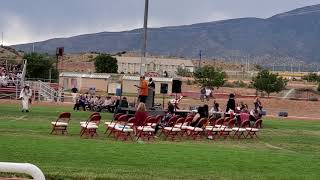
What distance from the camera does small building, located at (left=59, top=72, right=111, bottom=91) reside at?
82.8m

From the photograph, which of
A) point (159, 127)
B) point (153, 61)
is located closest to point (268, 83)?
point (159, 127)

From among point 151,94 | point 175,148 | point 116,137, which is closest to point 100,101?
point 151,94

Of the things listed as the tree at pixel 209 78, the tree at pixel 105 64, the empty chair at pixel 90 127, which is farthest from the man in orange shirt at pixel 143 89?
the tree at pixel 105 64

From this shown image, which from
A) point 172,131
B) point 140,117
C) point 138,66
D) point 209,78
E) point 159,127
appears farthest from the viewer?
point 138,66

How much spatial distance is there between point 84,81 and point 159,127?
203 ft

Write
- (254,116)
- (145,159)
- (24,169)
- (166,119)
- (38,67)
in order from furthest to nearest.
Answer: (38,67) → (254,116) → (166,119) → (145,159) → (24,169)

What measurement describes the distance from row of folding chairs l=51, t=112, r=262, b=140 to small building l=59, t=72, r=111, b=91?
56.5m

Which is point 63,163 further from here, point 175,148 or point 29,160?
point 175,148

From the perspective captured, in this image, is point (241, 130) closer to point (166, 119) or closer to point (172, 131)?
point (166, 119)

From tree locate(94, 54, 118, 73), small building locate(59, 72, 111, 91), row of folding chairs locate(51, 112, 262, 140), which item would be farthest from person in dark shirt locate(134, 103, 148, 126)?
tree locate(94, 54, 118, 73)

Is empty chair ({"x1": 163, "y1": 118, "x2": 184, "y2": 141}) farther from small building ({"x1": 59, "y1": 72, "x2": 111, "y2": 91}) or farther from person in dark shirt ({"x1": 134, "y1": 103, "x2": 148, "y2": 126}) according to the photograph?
small building ({"x1": 59, "y1": 72, "x2": 111, "y2": 91})

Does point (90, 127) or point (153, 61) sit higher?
point (153, 61)

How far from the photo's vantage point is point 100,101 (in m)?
42.8

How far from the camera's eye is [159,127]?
82.8 ft
